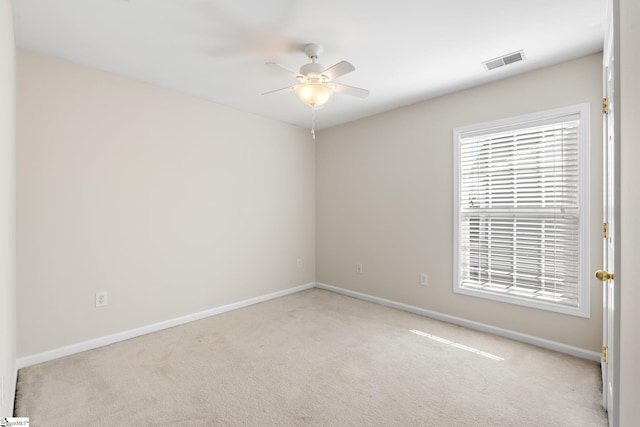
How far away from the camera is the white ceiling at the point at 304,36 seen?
1999 mm

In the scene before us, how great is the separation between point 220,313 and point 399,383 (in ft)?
7.62

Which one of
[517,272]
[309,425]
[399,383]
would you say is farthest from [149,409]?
[517,272]

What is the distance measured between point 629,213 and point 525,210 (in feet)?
7.45

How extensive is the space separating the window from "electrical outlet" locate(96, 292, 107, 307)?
3540mm

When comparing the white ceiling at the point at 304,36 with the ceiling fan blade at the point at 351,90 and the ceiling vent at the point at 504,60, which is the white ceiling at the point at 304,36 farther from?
the ceiling fan blade at the point at 351,90

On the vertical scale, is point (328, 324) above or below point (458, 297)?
below

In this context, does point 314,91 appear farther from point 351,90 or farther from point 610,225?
point 610,225

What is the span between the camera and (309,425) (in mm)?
1825

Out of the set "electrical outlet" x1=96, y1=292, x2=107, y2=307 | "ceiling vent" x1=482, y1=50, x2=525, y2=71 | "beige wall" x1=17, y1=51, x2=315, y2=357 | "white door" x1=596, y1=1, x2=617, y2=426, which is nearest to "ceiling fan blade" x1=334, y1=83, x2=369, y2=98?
"ceiling vent" x1=482, y1=50, x2=525, y2=71

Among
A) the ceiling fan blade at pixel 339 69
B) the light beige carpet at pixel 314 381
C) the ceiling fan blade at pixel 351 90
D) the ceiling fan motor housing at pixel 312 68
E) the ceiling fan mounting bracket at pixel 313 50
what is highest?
the ceiling fan mounting bracket at pixel 313 50

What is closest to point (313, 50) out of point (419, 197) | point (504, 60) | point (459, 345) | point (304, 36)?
point (304, 36)

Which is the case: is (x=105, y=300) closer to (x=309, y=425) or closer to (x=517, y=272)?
(x=309, y=425)

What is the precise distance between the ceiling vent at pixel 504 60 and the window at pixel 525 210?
54 cm

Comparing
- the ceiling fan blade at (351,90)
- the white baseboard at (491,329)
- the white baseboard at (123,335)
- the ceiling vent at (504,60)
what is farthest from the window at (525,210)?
the white baseboard at (123,335)
